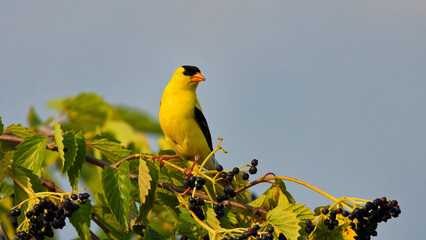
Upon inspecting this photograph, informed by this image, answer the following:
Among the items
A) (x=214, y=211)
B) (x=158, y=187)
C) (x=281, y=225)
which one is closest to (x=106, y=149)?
(x=158, y=187)

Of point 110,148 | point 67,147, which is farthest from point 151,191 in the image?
point 110,148

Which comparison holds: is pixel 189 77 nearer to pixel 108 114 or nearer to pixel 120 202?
pixel 108 114

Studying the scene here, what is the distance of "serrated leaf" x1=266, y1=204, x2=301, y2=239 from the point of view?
366cm

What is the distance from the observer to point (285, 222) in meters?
3.71

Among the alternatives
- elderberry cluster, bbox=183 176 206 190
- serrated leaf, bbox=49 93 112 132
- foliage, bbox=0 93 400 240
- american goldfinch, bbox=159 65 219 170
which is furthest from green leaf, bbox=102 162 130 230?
serrated leaf, bbox=49 93 112 132

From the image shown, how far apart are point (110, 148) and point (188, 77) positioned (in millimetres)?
2011

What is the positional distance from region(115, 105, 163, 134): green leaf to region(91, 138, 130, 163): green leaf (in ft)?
4.81

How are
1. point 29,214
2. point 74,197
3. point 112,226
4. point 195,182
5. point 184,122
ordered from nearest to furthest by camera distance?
point 29,214
point 74,197
point 195,182
point 112,226
point 184,122

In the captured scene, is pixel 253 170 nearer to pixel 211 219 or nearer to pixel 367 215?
pixel 211 219

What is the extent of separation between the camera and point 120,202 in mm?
4211

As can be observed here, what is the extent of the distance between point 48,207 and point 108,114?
113 inches

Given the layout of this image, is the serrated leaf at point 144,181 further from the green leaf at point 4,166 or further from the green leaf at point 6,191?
the green leaf at point 6,191

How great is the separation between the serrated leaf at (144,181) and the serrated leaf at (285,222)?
3.01 ft

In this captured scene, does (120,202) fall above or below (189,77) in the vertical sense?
below
